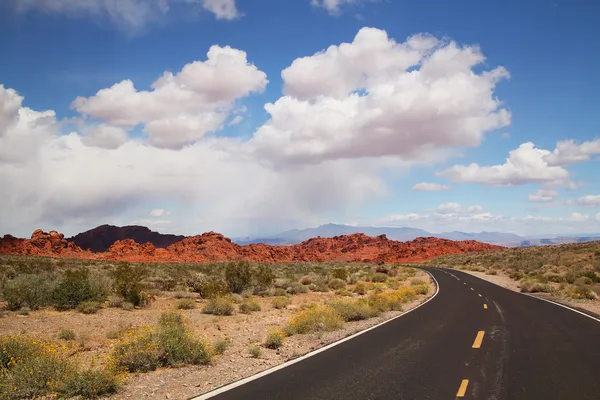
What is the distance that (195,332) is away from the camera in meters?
14.4

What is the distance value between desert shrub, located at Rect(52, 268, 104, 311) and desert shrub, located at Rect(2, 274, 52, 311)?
1.46 ft

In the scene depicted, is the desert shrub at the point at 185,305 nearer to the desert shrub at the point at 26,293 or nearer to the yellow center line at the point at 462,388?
the desert shrub at the point at 26,293

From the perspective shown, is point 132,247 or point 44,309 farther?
point 132,247

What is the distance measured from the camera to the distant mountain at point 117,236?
14388cm

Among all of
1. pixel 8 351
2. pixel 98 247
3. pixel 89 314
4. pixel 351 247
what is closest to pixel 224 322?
pixel 89 314

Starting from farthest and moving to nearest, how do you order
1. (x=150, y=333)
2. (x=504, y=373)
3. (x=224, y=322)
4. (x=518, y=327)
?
(x=224, y=322)
(x=518, y=327)
(x=150, y=333)
(x=504, y=373)

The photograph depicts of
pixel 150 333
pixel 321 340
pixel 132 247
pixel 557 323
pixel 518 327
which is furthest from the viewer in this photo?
pixel 132 247

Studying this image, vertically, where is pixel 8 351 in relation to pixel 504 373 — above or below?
above

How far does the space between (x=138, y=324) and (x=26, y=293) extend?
20.5 ft

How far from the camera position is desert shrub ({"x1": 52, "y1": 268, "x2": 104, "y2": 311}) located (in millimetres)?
18078

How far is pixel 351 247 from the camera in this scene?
143625 mm

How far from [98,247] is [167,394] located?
493 feet

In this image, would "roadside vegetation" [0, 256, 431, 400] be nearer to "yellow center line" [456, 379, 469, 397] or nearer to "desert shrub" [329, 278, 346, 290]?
"desert shrub" [329, 278, 346, 290]

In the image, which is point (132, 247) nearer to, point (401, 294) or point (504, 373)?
point (401, 294)
